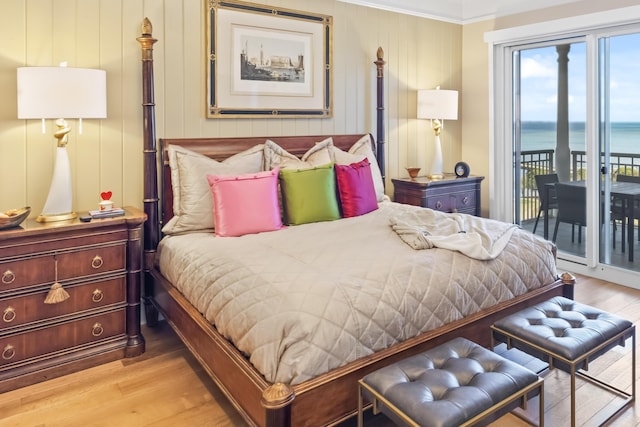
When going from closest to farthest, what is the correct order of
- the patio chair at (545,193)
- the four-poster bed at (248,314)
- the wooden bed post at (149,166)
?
the four-poster bed at (248,314) < the wooden bed post at (149,166) < the patio chair at (545,193)

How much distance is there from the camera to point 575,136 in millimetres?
4316

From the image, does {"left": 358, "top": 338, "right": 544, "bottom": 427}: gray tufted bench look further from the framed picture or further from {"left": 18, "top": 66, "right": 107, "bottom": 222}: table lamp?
the framed picture

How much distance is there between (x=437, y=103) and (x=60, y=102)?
3.14m

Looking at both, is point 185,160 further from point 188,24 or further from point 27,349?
point 27,349

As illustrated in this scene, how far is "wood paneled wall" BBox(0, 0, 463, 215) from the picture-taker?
2746 millimetres

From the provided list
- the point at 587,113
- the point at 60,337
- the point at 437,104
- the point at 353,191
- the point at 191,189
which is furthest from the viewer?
the point at 437,104

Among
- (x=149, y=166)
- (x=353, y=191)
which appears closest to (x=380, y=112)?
(x=353, y=191)

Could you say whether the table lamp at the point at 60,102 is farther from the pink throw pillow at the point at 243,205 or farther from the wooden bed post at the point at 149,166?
the pink throw pillow at the point at 243,205

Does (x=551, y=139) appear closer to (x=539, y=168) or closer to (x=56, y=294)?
(x=539, y=168)

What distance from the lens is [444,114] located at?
4430 mm

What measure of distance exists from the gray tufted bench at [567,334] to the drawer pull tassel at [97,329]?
2130 mm

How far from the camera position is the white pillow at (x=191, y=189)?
A: 299cm

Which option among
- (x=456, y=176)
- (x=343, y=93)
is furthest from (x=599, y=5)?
(x=343, y=93)

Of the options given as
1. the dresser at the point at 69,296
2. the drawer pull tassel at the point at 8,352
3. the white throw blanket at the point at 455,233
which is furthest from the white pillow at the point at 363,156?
the drawer pull tassel at the point at 8,352
